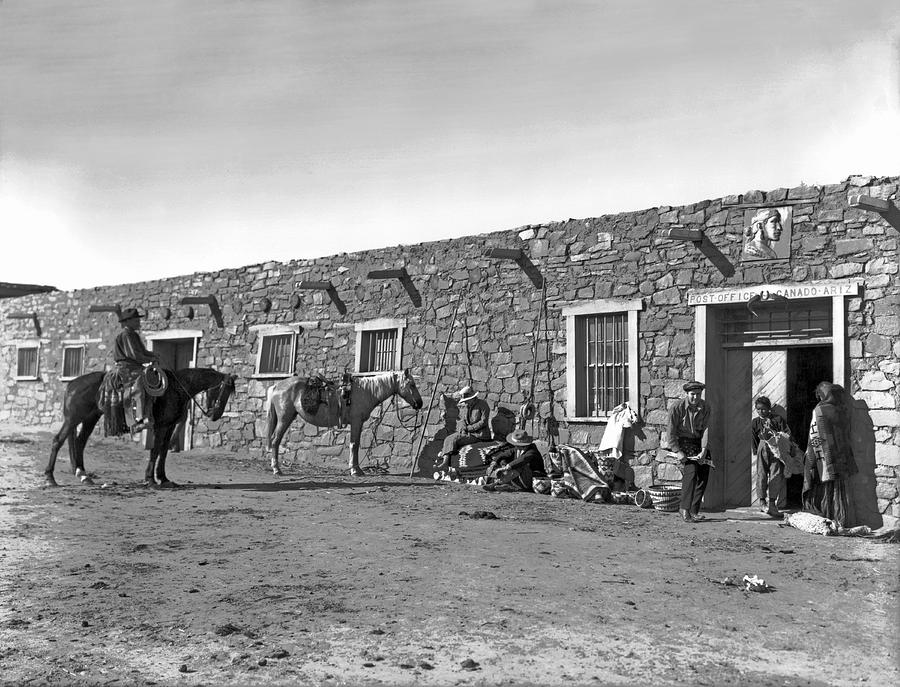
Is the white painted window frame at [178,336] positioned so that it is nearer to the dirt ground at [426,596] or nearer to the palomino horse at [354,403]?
the palomino horse at [354,403]

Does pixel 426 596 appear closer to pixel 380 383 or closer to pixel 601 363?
pixel 601 363

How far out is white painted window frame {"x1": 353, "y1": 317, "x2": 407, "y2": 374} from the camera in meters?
14.9

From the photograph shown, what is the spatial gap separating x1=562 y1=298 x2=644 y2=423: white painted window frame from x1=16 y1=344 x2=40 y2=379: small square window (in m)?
16.0

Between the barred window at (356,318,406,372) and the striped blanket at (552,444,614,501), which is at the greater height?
the barred window at (356,318,406,372)

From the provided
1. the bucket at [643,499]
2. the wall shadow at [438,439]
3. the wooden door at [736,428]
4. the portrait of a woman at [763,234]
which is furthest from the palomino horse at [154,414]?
the portrait of a woman at [763,234]

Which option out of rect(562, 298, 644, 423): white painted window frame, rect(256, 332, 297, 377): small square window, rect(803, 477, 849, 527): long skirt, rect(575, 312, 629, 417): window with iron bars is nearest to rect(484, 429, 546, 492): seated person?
rect(562, 298, 644, 423): white painted window frame

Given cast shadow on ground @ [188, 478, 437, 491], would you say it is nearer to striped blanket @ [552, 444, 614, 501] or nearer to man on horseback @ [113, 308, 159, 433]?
man on horseback @ [113, 308, 159, 433]

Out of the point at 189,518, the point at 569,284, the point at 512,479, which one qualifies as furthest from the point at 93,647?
the point at 569,284

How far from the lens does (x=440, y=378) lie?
14.2 m

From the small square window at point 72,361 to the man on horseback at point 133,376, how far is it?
10165 mm

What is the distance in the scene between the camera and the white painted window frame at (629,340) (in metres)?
11.8

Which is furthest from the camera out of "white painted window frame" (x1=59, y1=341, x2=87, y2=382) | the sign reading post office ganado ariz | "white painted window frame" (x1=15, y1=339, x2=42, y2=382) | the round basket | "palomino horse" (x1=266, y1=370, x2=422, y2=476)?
"white painted window frame" (x1=15, y1=339, x2=42, y2=382)

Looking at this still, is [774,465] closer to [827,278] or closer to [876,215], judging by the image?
[827,278]

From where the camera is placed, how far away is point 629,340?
1191cm
